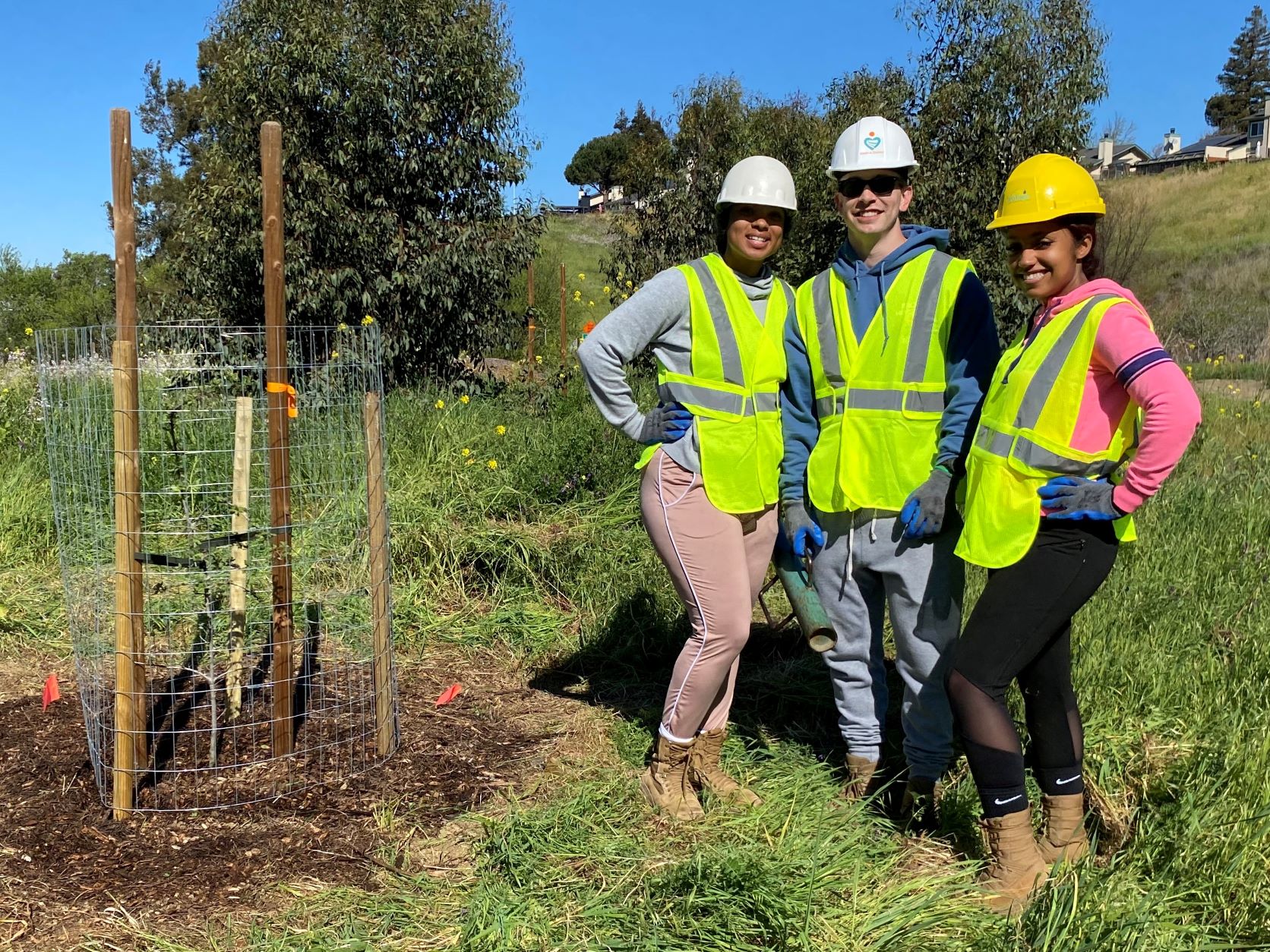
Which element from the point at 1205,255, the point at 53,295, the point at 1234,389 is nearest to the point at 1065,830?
the point at 1234,389

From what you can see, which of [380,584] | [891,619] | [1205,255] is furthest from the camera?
[1205,255]

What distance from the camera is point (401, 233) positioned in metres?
9.07

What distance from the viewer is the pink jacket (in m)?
2.29

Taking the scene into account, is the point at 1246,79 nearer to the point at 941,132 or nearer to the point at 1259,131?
the point at 1259,131

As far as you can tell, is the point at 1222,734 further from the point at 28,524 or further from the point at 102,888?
the point at 28,524

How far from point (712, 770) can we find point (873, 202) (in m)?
1.93

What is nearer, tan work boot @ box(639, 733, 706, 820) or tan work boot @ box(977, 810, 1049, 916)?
tan work boot @ box(977, 810, 1049, 916)

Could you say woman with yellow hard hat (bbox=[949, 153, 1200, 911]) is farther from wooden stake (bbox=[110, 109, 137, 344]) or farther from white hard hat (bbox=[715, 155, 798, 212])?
wooden stake (bbox=[110, 109, 137, 344])

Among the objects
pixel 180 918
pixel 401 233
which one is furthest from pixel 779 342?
pixel 401 233

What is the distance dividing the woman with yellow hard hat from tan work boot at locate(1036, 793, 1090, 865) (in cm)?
10

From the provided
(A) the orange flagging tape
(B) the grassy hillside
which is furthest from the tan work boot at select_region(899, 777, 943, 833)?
(B) the grassy hillside

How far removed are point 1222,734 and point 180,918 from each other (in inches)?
131

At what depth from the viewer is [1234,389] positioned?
1145 centimetres

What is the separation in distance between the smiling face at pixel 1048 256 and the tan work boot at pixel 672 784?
5.84 ft
